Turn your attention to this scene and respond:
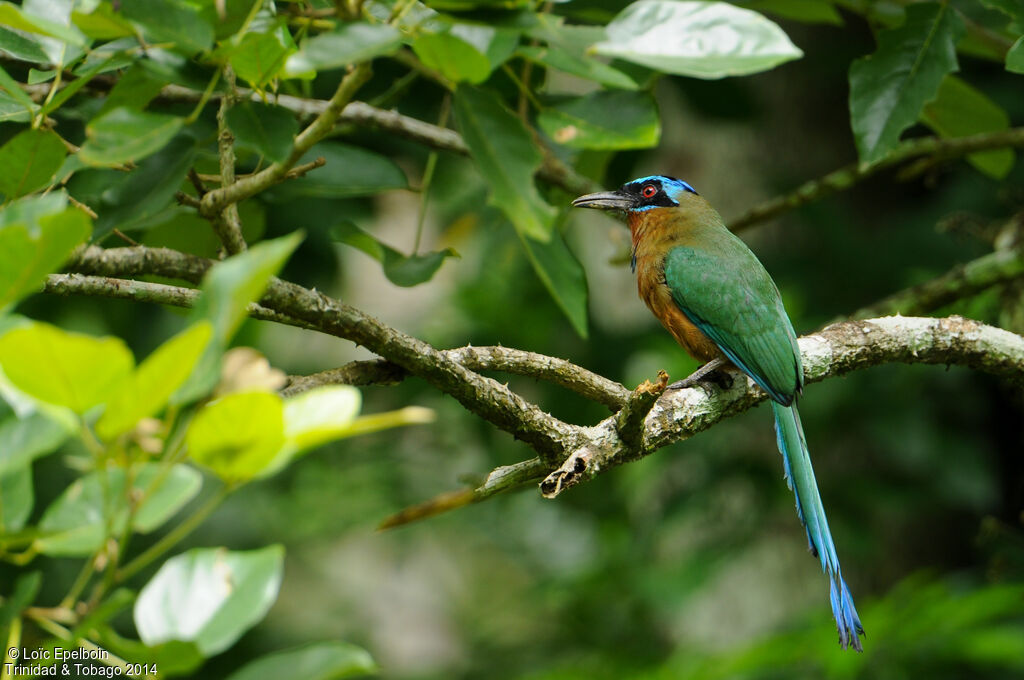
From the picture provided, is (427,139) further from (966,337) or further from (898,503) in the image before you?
(898,503)

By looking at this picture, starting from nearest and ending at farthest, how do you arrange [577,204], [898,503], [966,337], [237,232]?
1. [237,232]
2. [966,337]
3. [577,204]
4. [898,503]

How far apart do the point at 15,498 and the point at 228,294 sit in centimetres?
42

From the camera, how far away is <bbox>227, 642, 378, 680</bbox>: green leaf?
3.20 ft

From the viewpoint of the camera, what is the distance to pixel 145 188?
1.72 meters

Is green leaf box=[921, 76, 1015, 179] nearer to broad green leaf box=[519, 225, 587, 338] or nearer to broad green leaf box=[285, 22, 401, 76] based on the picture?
broad green leaf box=[519, 225, 587, 338]

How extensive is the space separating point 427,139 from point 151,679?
2491 mm

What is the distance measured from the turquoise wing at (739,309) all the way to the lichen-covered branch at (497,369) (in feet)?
2.17

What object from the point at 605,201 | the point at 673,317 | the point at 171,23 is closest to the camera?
the point at 171,23

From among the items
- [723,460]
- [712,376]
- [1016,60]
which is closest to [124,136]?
[1016,60]

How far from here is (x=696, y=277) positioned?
3.42m

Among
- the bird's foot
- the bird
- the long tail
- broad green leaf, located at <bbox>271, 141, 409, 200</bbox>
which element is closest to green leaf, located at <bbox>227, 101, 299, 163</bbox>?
broad green leaf, located at <bbox>271, 141, 409, 200</bbox>

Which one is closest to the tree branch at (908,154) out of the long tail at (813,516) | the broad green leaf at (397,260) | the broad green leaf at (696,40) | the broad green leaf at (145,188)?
the long tail at (813,516)

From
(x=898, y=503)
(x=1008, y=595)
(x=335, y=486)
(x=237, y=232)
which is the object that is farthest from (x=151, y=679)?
(x=335, y=486)

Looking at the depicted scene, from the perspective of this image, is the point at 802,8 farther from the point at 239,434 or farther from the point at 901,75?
the point at 239,434
